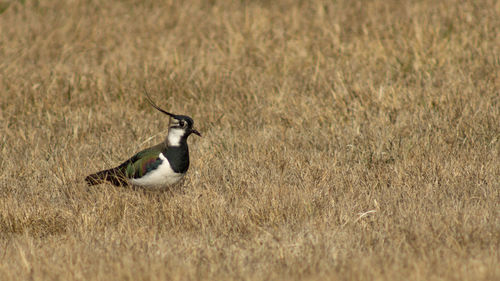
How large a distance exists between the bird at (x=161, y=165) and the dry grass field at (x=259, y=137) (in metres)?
0.13

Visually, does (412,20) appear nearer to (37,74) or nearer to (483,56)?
(483,56)

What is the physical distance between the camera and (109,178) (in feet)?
19.5

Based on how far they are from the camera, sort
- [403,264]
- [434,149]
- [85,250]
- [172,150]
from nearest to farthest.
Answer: [403,264]
[85,250]
[172,150]
[434,149]

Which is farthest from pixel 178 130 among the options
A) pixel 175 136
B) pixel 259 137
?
pixel 259 137

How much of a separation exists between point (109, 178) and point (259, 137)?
1.83 metres

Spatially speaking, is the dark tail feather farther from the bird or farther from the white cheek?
the white cheek

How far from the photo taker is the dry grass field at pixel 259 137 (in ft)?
14.7

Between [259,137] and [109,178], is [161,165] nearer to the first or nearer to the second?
[109,178]

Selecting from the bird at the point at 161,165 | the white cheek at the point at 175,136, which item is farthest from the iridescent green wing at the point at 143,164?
the white cheek at the point at 175,136

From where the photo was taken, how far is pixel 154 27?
11500 mm

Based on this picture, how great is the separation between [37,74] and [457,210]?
634 cm

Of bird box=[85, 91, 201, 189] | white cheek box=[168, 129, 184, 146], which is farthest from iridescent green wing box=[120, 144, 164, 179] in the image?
white cheek box=[168, 129, 184, 146]

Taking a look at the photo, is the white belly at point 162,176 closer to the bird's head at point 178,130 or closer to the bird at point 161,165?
the bird at point 161,165

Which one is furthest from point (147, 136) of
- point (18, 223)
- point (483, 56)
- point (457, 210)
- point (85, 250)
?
point (483, 56)
